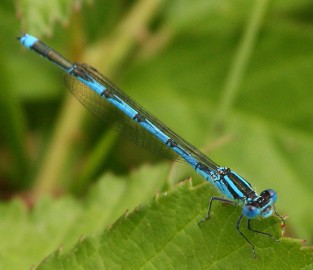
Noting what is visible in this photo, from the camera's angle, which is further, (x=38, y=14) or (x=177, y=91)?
(x=177, y=91)

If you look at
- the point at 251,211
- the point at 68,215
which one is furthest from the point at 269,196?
the point at 68,215

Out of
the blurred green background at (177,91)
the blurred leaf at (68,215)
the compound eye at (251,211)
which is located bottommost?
the compound eye at (251,211)

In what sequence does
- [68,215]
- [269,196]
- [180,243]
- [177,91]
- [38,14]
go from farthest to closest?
[177,91]
[68,215]
[38,14]
[269,196]
[180,243]

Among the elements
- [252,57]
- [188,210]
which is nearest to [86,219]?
[188,210]

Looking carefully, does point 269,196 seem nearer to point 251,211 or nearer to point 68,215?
point 251,211

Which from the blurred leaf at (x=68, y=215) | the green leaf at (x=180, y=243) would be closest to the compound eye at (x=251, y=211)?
the green leaf at (x=180, y=243)

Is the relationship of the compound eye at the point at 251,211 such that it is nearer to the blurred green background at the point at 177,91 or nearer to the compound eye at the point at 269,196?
the compound eye at the point at 269,196

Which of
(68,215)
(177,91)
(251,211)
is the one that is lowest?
(251,211)
